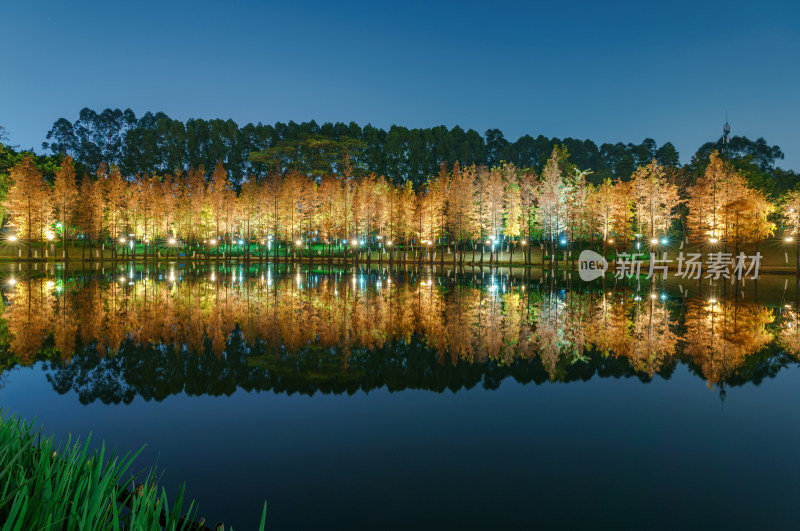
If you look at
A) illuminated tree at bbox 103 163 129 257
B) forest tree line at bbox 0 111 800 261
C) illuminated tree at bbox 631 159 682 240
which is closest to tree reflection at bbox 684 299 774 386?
illuminated tree at bbox 631 159 682 240

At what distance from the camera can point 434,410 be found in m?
7.99

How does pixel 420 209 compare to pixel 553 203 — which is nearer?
pixel 553 203

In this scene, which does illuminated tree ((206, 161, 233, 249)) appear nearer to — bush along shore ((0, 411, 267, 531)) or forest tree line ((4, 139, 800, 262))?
forest tree line ((4, 139, 800, 262))

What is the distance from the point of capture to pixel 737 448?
21.2 feet

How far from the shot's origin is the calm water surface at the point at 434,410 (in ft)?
16.7

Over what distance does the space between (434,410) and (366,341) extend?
505 centimetres

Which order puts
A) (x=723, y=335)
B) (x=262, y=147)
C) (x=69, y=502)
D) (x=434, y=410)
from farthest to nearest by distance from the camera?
(x=262, y=147), (x=723, y=335), (x=434, y=410), (x=69, y=502)

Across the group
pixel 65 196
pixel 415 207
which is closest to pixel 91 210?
pixel 65 196

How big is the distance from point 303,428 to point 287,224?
57237 millimetres

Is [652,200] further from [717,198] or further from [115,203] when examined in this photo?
[115,203]

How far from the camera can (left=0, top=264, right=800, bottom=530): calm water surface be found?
508 cm

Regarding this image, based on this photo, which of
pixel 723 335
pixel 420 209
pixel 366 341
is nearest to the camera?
pixel 366 341

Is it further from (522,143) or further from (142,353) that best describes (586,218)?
(522,143)

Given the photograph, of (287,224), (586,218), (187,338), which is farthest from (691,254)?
(187,338)
